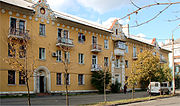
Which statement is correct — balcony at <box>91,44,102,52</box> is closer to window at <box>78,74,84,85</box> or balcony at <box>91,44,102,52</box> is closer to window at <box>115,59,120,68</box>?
window at <box>78,74,84,85</box>

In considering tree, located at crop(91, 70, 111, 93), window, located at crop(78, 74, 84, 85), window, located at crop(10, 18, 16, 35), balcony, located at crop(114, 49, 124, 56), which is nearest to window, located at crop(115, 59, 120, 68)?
balcony, located at crop(114, 49, 124, 56)

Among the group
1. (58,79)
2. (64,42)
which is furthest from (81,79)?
(64,42)

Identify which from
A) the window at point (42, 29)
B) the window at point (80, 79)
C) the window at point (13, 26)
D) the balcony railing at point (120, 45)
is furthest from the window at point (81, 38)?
the window at point (13, 26)

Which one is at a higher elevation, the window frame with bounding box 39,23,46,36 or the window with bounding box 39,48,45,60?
the window frame with bounding box 39,23,46,36

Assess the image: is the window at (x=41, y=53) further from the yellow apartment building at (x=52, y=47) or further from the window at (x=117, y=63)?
the window at (x=117, y=63)

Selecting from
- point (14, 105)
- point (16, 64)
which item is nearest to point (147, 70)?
point (14, 105)

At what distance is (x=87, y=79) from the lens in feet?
106

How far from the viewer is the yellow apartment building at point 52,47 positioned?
23.1m

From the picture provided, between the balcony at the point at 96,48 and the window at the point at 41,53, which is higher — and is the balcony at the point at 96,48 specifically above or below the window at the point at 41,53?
above

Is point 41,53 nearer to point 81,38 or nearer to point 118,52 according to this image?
point 81,38

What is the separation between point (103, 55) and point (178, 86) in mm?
33807

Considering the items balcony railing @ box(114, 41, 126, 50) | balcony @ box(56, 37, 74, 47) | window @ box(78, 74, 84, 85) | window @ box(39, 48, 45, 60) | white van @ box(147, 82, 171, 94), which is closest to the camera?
window @ box(39, 48, 45, 60)

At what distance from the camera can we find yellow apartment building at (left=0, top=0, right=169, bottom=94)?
75.9 ft

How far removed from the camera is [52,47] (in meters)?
28.0
